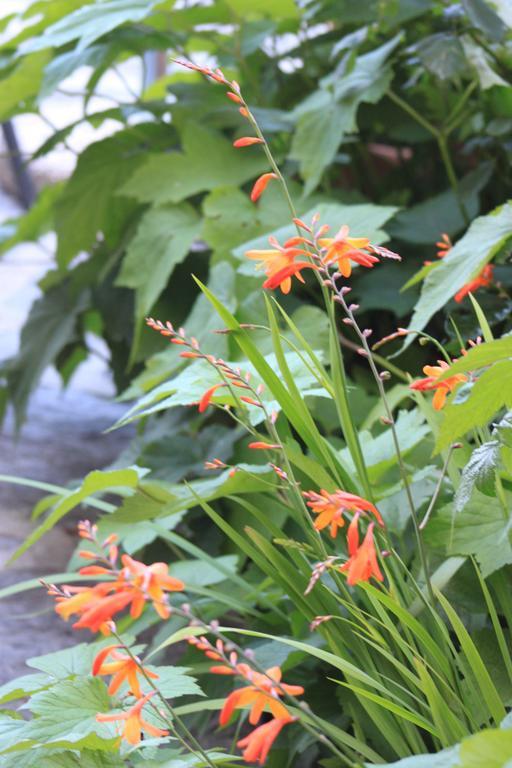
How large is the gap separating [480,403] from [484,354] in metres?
0.03

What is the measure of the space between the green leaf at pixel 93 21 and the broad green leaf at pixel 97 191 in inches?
8.9

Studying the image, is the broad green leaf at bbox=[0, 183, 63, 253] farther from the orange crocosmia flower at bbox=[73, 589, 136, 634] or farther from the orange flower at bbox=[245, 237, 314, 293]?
the orange crocosmia flower at bbox=[73, 589, 136, 634]

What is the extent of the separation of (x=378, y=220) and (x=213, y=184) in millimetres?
356

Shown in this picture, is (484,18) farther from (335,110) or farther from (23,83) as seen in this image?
(23,83)

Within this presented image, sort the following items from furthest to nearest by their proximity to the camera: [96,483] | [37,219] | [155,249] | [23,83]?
[37,219] → [23,83] → [155,249] → [96,483]

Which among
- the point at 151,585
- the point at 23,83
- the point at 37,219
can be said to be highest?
the point at 23,83

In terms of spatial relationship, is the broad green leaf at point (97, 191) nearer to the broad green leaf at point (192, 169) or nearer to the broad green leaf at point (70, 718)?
the broad green leaf at point (192, 169)

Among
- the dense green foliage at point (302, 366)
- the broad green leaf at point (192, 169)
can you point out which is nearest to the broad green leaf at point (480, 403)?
the dense green foliage at point (302, 366)

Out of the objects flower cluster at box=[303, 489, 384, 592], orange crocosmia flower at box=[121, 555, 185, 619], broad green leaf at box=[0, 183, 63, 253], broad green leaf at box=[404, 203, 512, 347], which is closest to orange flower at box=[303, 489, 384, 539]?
flower cluster at box=[303, 489, 384, 592]

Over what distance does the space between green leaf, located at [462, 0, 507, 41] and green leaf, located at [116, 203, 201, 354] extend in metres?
0.47

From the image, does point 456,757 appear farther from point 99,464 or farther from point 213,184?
point 99,464

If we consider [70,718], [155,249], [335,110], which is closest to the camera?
[70,718]

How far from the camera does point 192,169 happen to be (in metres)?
1.40

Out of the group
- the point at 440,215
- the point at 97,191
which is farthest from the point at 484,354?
the point at 97,191
